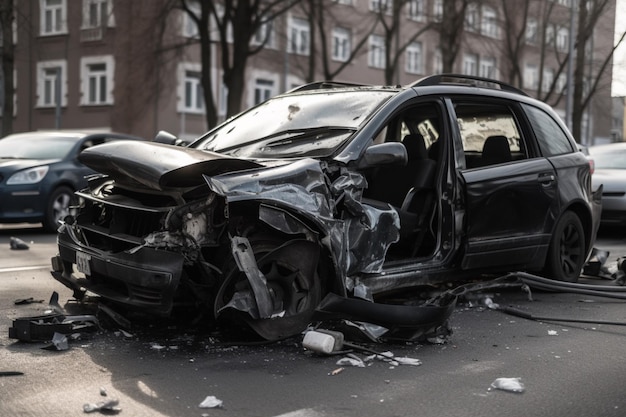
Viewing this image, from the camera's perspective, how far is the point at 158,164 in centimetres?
459

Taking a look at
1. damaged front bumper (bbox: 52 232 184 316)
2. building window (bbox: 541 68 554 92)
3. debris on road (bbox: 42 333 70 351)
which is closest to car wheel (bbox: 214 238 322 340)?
damaged front bumper (bbox: 52 232 184 316)

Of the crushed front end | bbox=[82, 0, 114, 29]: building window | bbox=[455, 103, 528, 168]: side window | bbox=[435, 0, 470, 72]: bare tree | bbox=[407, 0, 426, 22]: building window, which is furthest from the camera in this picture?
bbox=[407, 0, 426, 22]: building window

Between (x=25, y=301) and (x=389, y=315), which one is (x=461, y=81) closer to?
(x=389, y=315)

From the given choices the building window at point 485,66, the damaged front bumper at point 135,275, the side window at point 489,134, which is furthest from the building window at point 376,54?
the damaged front bumper at point 135,275

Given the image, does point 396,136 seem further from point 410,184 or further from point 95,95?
point 95,95

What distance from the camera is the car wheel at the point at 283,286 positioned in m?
4.55

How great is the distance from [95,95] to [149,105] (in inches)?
121

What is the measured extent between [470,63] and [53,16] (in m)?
25.8

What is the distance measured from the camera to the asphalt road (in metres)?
3.62

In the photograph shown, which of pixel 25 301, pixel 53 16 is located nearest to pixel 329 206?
pixel 25 301

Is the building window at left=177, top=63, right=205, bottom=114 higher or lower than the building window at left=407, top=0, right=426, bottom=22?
lower

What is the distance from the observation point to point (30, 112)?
35188mm

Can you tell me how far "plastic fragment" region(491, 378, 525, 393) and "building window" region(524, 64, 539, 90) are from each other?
50.4m

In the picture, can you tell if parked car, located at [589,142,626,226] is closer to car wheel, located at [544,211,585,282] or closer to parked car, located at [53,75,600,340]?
car wheel, located at [544,211,585,282]
